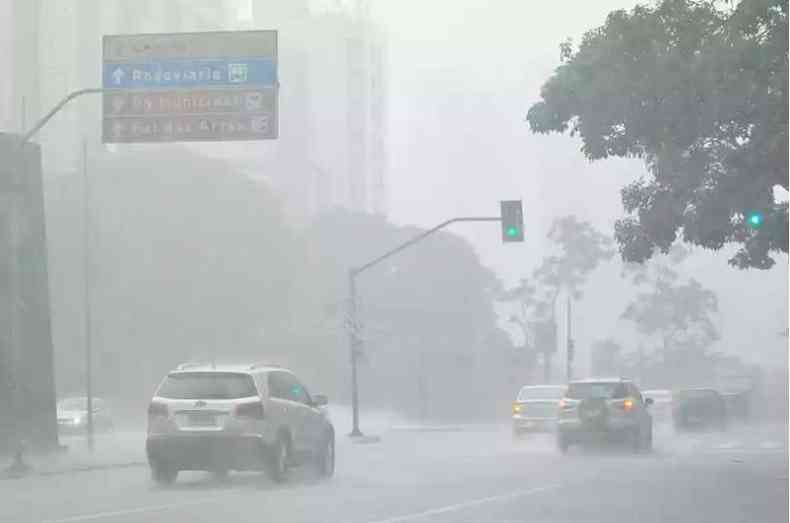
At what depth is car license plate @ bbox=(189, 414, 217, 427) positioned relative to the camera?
21.7 metres

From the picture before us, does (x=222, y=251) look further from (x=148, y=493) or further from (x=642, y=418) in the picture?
(x=148, y=493)

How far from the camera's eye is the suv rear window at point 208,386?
2194cm

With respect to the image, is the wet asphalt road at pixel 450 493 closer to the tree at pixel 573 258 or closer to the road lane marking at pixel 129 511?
the road lane marking at pixel 129 511

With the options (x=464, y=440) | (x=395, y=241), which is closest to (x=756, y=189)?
(x=464, y=440)

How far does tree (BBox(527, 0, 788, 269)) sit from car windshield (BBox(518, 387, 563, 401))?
11.9 m

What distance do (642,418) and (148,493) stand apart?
16.8 meters

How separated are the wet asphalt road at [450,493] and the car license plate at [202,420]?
920 millimetres

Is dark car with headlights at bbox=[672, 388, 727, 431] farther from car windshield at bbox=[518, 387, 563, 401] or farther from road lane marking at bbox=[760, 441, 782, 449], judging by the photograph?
car windshield at bbox=[518, 387, 563, 401]

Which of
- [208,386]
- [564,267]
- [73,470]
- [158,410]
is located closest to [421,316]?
[564,267]

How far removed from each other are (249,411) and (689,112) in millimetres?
9098

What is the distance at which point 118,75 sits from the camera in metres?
27.5

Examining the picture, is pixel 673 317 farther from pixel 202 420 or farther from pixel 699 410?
pixel 202 420

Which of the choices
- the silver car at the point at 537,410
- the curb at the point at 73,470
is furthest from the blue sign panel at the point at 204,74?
the silver car at the point at 537,410

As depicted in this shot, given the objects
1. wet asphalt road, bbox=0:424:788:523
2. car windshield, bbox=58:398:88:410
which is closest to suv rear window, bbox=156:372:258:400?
wet asphalt road, bbox=0:424:788:523
